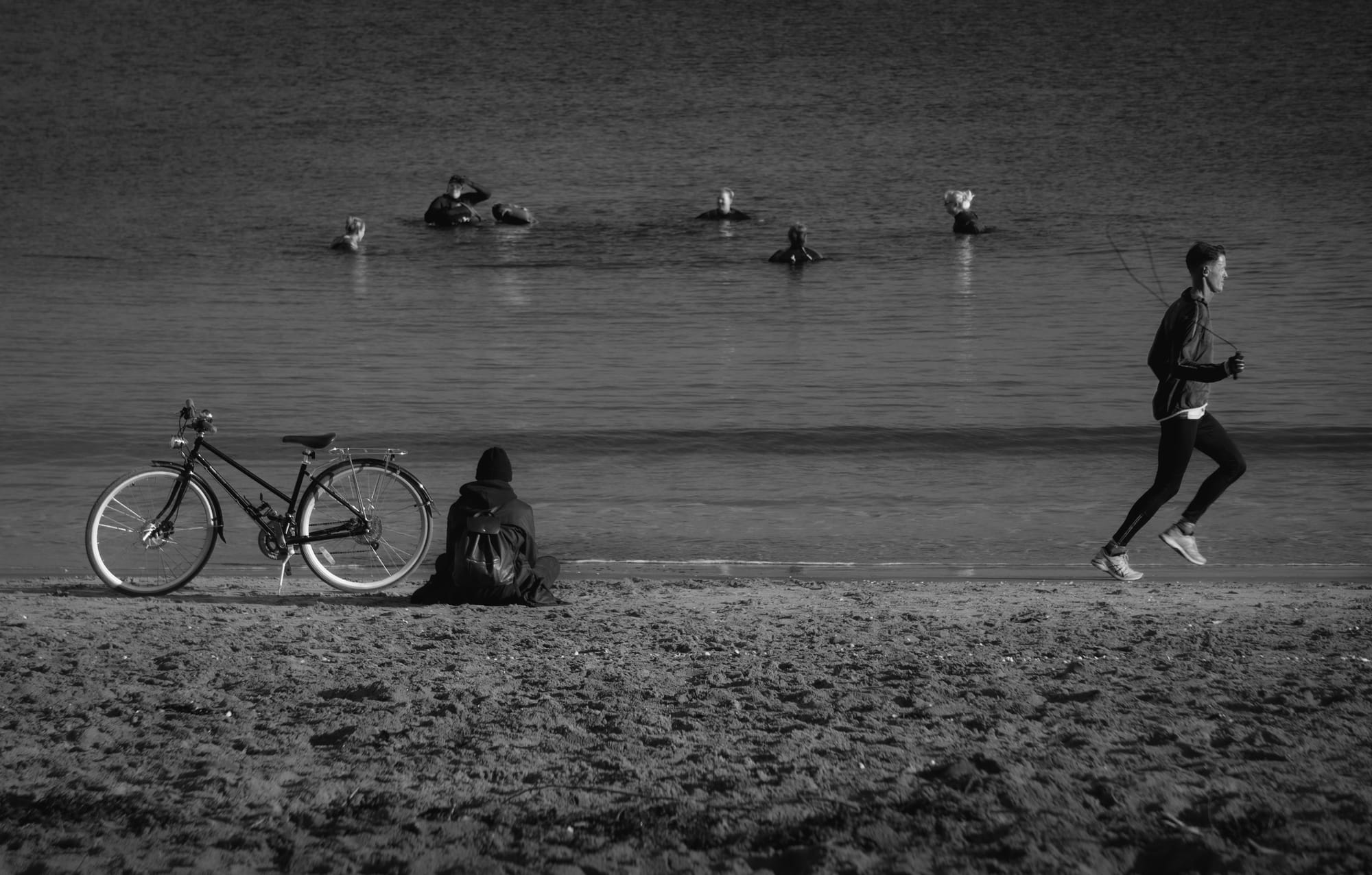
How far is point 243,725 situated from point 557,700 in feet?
3.13

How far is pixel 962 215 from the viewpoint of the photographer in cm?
4000

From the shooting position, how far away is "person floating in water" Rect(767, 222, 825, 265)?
33.3 metres

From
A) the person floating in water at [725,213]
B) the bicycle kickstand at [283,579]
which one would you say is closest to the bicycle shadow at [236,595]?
the bicycle kickstand at [283,579]

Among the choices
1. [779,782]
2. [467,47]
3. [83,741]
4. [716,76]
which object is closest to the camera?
[779,782]

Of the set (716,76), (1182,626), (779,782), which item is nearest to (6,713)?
(779,782)

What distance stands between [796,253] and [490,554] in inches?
1144

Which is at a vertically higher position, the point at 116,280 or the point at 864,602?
the point at 116,280

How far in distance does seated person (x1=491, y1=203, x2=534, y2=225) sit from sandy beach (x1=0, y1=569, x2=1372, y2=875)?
129 ft

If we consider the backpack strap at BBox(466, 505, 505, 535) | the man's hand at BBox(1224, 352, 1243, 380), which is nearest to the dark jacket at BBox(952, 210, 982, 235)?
the man's hand at BBox(1224, 352, 1243, 380)

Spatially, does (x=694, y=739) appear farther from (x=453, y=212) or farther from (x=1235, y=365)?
(x=453, y=212)

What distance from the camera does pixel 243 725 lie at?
4402mm

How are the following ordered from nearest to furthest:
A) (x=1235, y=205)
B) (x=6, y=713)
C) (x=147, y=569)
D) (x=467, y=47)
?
(x=6, y=713) → (x=147, y=569) → (x=1235, y=205) → (x=467, y=47)

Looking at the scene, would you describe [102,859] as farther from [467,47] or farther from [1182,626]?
[467,47]

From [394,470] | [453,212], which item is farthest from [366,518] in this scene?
[453,212]
